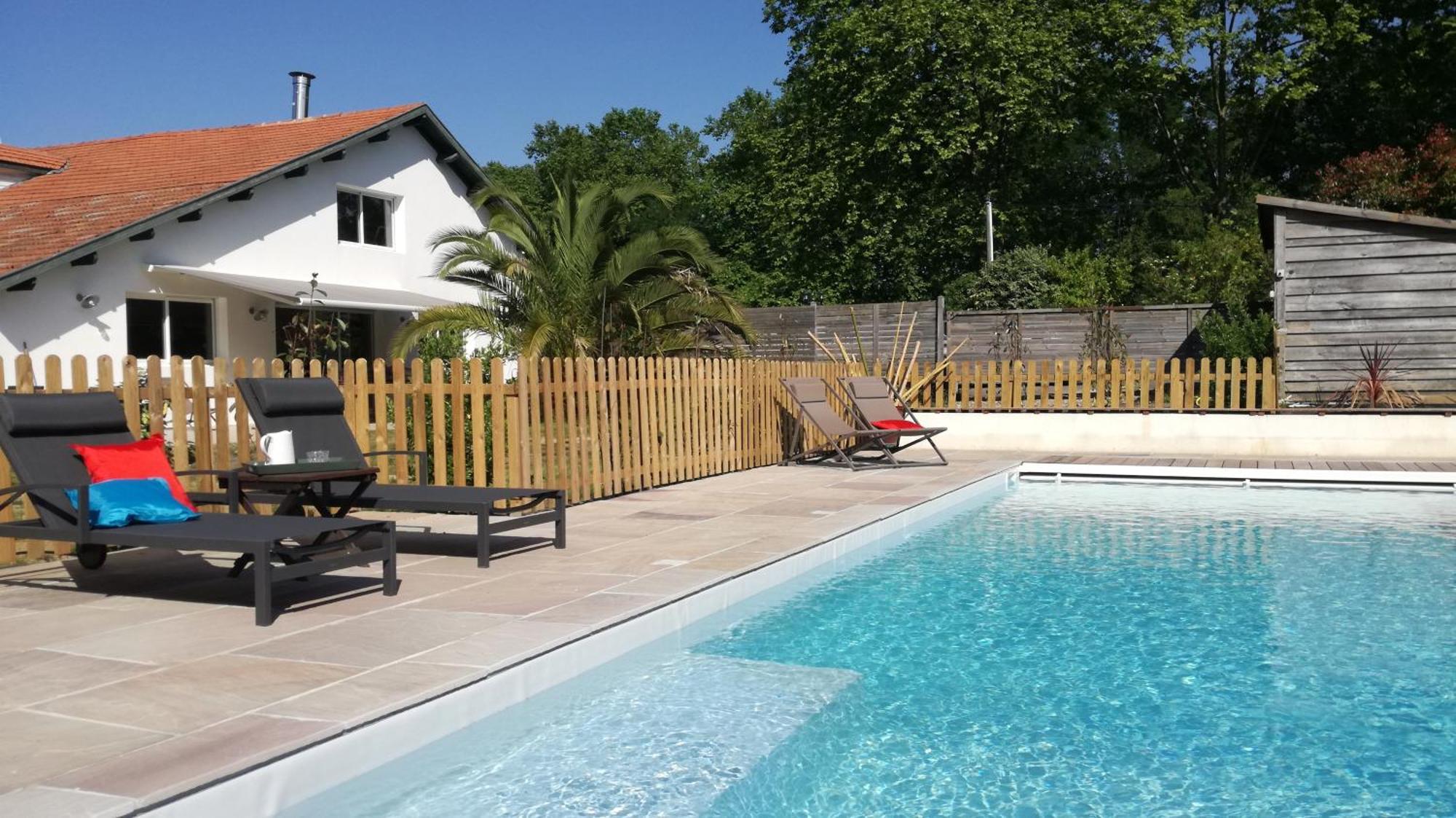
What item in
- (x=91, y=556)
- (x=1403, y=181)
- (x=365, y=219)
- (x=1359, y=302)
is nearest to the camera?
(x=91, y=556)

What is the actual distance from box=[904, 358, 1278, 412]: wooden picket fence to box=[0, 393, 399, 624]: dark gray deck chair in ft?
40.4

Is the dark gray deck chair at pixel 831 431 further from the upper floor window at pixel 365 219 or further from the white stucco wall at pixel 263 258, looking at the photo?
the upper floor window at pixel 365 219

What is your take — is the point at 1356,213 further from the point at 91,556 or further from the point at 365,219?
the point at 365,219

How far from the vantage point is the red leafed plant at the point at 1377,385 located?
1511 centimetres

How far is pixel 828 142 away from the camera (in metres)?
32.0

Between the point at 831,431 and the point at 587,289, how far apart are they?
4.60m

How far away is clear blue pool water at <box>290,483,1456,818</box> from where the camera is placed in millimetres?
3646

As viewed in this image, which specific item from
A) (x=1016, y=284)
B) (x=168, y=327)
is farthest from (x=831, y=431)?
(x=1016, y=284)

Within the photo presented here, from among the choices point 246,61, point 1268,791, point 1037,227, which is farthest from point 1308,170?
point 1268,791

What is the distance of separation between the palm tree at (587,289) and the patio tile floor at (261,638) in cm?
716

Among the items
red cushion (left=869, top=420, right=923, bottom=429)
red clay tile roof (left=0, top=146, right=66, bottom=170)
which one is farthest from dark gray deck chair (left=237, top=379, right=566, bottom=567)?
red clay tile roof (left=0, top=146, right=66, bottom=170)

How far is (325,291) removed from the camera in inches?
698

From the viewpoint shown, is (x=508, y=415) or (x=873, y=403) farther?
(x=873, y=403)

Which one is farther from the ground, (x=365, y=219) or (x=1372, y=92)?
(x=1372, y=92)
